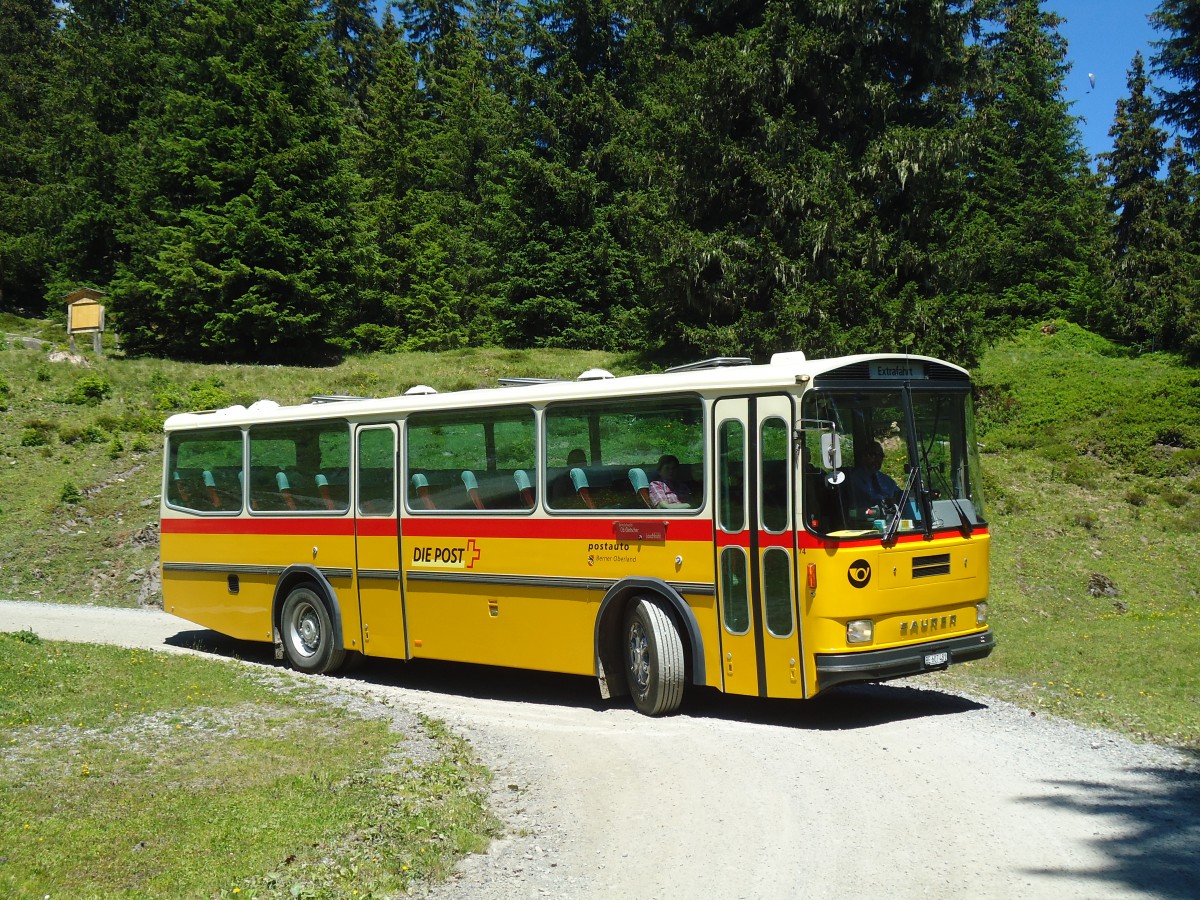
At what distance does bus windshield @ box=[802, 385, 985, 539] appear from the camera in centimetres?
958

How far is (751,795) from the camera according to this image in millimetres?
7922

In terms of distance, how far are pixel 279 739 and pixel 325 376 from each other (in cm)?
2916

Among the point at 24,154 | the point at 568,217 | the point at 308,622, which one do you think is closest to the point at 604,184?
the point at 568,217

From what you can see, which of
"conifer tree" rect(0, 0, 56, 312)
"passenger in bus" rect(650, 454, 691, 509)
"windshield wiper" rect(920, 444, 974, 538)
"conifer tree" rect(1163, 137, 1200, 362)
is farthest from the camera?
"conifer tree" rect(0, 0, 56, 312)

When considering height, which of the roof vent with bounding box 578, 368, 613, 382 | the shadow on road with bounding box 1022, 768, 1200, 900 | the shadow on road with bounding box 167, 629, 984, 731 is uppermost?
the roof vent with bounding box 578, 368, 613, 382

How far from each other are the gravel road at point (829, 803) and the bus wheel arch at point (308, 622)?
2574mm

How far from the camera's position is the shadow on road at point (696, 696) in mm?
10500

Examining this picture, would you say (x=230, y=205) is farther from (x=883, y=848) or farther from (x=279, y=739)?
(x=883, y=848)

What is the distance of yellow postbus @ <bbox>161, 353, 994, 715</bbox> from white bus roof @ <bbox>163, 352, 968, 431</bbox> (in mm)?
30

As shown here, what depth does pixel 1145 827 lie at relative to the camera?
6898 millimetres

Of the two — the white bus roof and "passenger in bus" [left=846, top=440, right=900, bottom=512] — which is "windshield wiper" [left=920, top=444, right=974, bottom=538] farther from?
the white bus roof

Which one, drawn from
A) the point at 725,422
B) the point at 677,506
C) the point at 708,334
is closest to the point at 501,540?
the point at 677,506

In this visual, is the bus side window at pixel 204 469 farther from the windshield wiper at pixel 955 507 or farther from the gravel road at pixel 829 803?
the windshield wiper at pixel 955 507

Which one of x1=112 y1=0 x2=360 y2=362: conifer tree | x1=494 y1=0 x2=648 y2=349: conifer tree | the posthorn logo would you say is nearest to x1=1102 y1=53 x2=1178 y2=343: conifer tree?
x1=494 y1=0 x2=648 y2=349: conifer tree
